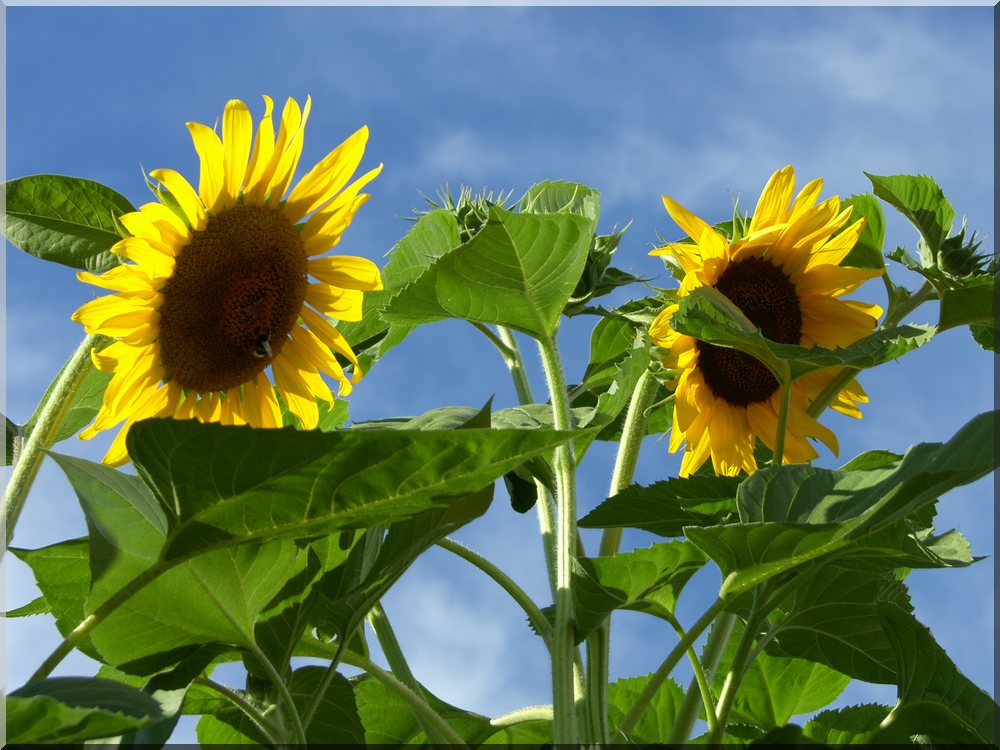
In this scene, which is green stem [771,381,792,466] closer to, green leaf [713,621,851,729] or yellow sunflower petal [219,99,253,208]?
green leaf [713,621,851,729]

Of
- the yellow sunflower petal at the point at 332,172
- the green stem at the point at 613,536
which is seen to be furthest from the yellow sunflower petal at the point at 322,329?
the green stem at the point at 613,536

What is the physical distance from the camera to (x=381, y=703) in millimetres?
1660

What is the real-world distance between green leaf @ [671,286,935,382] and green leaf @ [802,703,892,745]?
0.53 meters

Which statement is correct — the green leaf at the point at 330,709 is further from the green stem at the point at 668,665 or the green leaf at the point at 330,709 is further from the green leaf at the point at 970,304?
the green leaf at the point at 970,304

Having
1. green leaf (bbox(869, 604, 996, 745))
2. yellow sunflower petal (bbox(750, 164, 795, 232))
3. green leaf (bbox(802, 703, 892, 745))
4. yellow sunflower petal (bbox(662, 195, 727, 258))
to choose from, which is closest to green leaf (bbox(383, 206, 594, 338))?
yellow sunflower petal (bbox(662, 195, 727, 258))

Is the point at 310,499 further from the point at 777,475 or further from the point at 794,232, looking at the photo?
the point at 794,232

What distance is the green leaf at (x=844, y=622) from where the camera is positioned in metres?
1.51

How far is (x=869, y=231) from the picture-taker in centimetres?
184

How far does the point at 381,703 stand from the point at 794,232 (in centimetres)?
87

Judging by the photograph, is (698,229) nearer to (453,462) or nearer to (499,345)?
(499,345)

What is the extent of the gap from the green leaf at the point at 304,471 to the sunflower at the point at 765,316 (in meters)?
0.62

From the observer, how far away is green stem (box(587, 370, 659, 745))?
1373mm

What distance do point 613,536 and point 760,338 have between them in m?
0.35

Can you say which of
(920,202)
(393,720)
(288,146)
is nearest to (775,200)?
(920,202)
